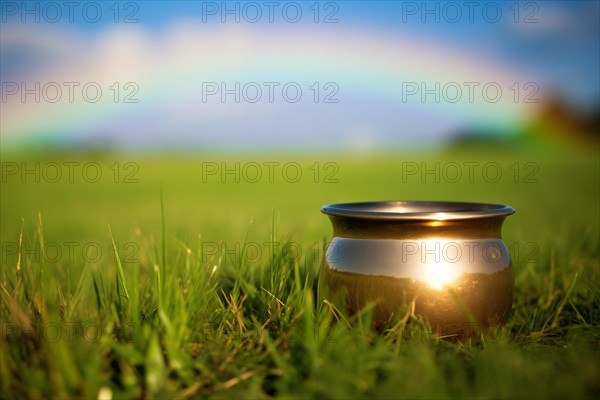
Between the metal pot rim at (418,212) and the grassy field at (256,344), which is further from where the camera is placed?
the metal pot rim at (418,212)

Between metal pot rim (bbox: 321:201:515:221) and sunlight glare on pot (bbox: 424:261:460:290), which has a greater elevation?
metal pot rim (bbox: 321:201:515:221)

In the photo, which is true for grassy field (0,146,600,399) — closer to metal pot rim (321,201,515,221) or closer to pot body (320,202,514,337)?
pot body (320,202,514,337)

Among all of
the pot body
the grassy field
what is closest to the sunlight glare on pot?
the pot body

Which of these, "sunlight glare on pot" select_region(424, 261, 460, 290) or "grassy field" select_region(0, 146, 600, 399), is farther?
"sunlight glare on pot" select_region(424, 261, 460, 290)

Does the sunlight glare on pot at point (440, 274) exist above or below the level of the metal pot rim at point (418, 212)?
below

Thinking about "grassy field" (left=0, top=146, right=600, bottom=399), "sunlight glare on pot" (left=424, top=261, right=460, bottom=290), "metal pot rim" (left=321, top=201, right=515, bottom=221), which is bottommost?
"grassy field" (left=0, top=146, right=600, bottom=399)

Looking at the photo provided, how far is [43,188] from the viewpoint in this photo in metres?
21.1

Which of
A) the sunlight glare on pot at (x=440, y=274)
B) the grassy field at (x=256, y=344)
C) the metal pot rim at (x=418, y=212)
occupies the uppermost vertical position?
the metal pot rim at (x=418, y=212)

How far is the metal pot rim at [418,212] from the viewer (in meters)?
2.85

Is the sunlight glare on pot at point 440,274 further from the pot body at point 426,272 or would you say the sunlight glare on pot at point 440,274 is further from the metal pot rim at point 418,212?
the metal pot rim at point 418,212

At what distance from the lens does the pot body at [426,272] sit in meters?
2.88

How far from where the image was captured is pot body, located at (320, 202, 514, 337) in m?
2.88

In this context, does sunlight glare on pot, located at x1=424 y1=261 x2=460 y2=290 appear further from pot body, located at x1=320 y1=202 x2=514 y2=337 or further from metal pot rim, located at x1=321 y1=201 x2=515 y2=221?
metal pot rim, located at x1=321 y1=201 x2=515 y2=221

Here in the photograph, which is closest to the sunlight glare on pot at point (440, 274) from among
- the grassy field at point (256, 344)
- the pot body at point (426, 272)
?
the pot body at point (426, 272)
